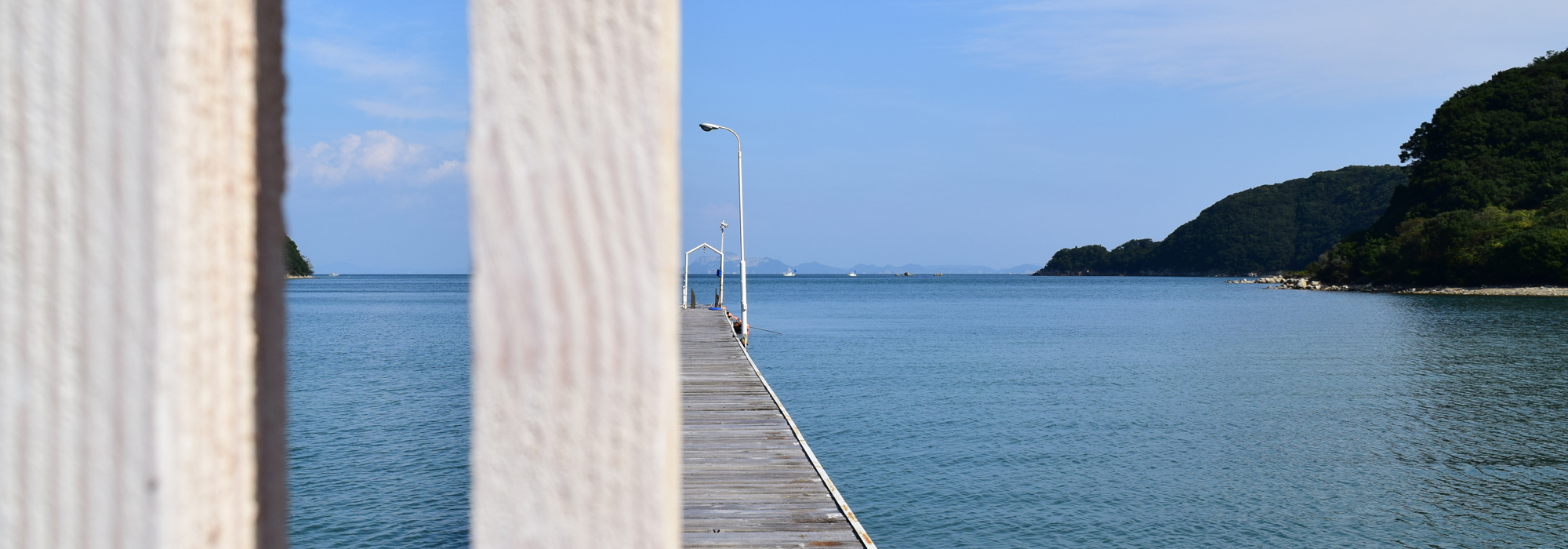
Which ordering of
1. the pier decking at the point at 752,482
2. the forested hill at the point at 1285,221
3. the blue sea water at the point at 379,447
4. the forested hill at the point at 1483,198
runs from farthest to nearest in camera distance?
the forested hill at the point at 1285,221
the forested hill at the point at 1483,198
the blue sea water at the point at 379,447
the pier decking at the point at 752,482

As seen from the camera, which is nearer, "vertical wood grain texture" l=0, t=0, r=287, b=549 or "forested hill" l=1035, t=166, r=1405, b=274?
"vertical wood grain texture" l=0, t=0, r=287, b=549

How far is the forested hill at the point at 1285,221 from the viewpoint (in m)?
153

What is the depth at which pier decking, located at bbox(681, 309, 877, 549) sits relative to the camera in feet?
21.2

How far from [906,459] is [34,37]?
15.9 metres

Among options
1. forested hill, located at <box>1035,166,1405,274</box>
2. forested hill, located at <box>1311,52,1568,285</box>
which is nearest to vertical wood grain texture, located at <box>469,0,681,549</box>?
forested hill, located at <box>1311,52,1568,285</box>

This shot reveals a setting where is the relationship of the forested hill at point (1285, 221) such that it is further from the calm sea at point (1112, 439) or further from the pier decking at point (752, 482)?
the pier decking at point (752, 482)

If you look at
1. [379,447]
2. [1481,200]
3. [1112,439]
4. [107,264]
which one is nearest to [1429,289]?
[1481,200]

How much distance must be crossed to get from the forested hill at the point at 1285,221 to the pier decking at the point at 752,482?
6617 inches

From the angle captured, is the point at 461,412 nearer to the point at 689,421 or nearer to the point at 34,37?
the point at 689,421

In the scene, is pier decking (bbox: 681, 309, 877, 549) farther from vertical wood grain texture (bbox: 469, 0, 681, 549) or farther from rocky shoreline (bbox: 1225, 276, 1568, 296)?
rocky shoreline (bbox: 1225, 276, 1568, 296)

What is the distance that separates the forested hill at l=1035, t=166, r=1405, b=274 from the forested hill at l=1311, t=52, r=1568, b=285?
183 ft

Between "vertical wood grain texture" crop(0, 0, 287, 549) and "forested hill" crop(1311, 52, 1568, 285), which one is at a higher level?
"forested hill" crop(1311, 52, 1568, 285)

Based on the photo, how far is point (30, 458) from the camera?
401 millimetres

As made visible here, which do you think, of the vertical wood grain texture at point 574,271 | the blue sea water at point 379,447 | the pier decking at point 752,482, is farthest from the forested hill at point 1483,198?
the vertical wood grain texture at point 574,271
